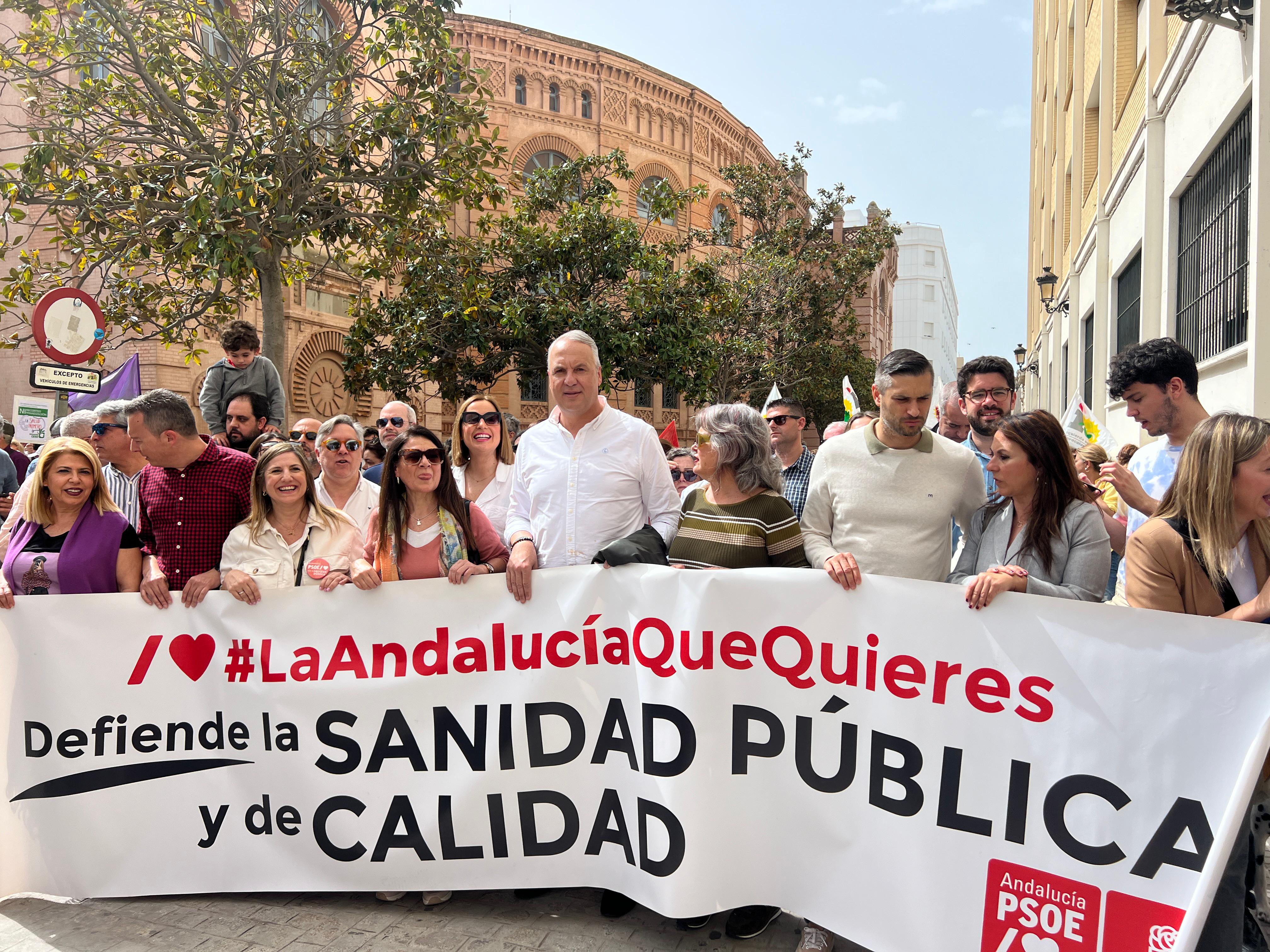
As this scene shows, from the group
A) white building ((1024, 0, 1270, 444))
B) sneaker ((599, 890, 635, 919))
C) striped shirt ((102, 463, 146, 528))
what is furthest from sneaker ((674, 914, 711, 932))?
white building ((1024, 0, 1270, 444))

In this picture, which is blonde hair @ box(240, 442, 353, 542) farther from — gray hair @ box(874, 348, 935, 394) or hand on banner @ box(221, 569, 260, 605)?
gray hair @ box(874, 348, 935, 394)

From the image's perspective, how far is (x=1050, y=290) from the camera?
71.6ft

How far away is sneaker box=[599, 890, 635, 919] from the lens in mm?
3316

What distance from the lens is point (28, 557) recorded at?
369 centimetres

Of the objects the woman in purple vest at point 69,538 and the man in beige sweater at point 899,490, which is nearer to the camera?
the man in beige sweater at point 899,490

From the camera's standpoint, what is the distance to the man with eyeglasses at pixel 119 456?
15.7ft

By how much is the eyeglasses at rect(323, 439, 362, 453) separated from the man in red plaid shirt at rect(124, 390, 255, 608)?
54 centimetres

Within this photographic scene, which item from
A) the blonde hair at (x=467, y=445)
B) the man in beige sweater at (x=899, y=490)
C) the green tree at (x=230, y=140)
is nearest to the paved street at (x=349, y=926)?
the man in beige sweater at (x=899, y=490)

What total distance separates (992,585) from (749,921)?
1.44 m

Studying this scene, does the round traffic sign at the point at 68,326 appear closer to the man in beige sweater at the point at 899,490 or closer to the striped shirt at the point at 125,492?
the striped shirt at the point at 125,492

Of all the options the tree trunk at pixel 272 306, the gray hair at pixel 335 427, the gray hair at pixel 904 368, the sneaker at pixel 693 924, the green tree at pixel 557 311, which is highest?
the green tree at pixel 557 311

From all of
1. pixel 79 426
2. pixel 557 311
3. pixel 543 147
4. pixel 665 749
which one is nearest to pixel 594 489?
pixel 665 749

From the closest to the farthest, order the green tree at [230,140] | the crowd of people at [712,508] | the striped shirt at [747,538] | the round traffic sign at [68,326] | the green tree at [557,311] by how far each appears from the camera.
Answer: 1. the crowd of people at [712,508]
2. the striped shirt at [747,538]
3. the round traffic sign at [68,326]
4. the green tree at [230,140]
5. the green tree at [557,311]

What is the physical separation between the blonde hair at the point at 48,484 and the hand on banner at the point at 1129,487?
391 centimetres
